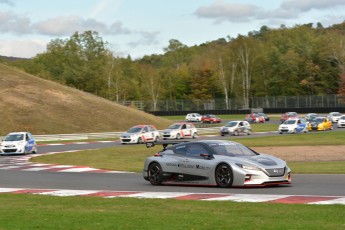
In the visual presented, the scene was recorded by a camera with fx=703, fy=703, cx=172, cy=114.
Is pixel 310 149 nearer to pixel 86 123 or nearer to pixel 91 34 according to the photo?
pixel 86 123

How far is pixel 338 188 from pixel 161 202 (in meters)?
4.92

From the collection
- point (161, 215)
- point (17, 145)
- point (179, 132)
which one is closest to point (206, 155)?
point (161, 215)

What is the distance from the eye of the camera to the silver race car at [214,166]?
17547 millimetres

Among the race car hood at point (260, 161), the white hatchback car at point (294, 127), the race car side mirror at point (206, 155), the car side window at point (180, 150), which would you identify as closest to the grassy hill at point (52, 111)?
the white hatchback car at point (294, 127)

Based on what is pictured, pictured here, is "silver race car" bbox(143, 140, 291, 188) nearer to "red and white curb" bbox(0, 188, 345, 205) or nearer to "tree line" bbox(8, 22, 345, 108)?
"red and white curb" bbox(0, 188, 345, 205)

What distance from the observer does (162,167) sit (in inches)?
770

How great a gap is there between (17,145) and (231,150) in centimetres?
2422

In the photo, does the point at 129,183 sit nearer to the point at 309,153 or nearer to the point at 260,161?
the point at 260,161

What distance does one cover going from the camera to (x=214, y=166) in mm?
18234

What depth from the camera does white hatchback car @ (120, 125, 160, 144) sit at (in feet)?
163

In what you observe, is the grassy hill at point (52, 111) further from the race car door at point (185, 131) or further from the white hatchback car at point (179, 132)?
the race car door at point (185, 131)

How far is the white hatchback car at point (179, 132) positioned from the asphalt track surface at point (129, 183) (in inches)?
1149

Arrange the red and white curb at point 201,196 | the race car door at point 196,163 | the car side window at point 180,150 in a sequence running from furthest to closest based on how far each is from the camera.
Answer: the car side window at point 180,150
the race car door at point 196,163
the red and white curb at point 201,196

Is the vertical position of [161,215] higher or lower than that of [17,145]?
lower
